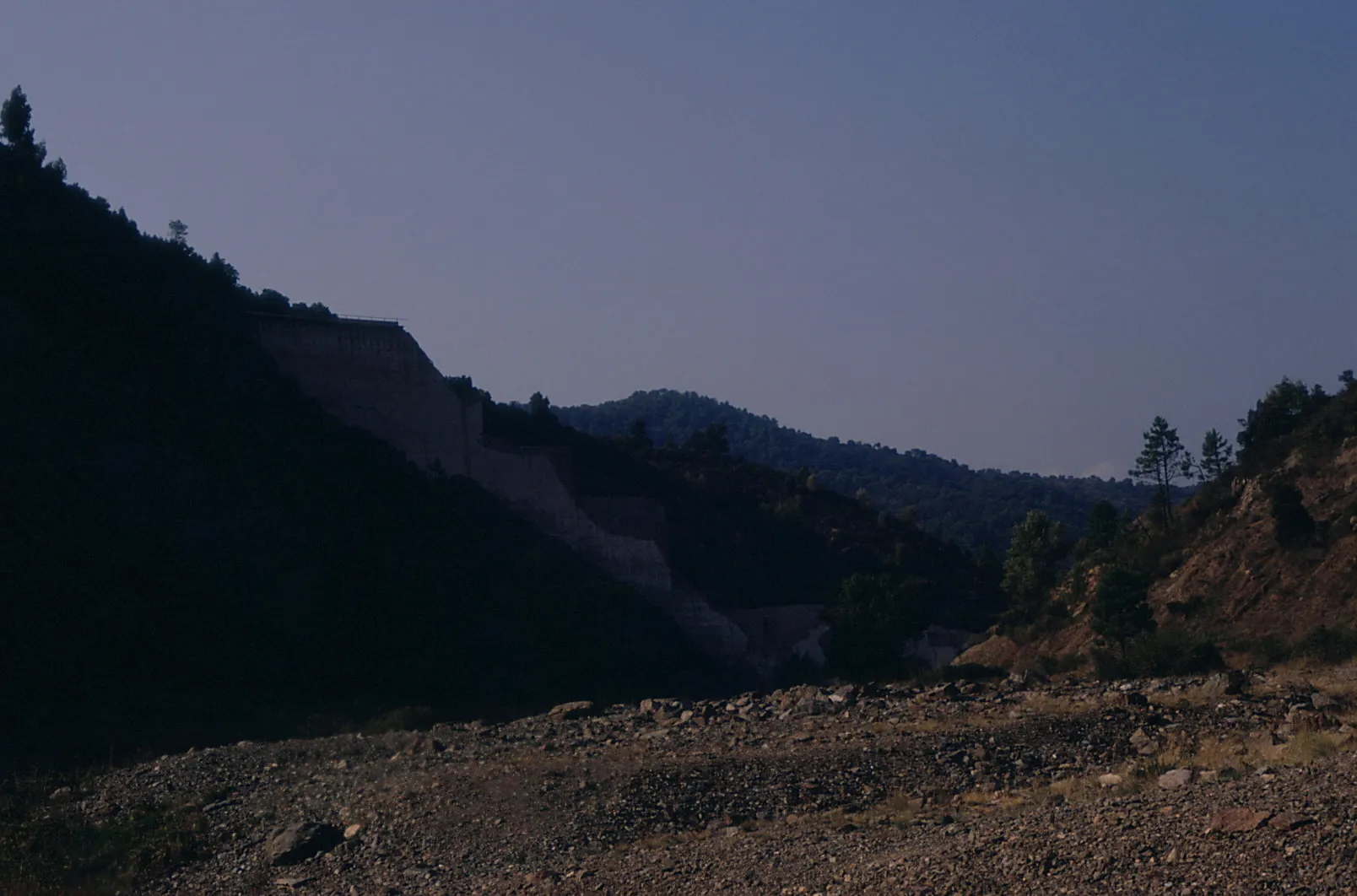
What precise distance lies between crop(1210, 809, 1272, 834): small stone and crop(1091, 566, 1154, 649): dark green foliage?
1956 centimetres

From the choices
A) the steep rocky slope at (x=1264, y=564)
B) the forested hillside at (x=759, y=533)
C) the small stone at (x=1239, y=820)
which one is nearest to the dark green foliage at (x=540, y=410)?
the forested hillside at (x=759, y=533)

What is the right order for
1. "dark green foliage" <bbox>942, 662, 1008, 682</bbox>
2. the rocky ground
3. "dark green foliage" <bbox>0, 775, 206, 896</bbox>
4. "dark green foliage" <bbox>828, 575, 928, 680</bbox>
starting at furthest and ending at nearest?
"dark green foliage" <bbox>828, 575, 928, 680</bbox> → "dark green foliage" <bbox>942, 662, 1008, 682</bbox> → "dark green foliage" <bbox>0, 775, 206, 896</bbox> → the rocky ground

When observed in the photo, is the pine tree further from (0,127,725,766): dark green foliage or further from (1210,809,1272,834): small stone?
(1210,809,1272,834): small stone

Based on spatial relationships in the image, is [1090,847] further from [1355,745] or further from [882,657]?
[882,657]

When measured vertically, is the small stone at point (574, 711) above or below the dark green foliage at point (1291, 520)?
below

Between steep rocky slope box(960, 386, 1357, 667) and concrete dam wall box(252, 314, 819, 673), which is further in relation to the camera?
concrete dam wall box(252, 314, 819, 673)

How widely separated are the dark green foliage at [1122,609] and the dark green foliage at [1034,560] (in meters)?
11.2

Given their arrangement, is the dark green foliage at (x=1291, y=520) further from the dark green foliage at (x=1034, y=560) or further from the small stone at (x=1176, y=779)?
the small stone at (x=1176, y=779)

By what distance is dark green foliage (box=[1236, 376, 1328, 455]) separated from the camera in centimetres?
3666

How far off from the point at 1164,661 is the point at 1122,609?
225 inches

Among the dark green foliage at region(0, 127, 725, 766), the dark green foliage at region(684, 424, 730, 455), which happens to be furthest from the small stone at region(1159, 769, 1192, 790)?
the dark green foliage at region(684, 424, 730, 455)

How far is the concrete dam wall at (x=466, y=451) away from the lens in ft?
120

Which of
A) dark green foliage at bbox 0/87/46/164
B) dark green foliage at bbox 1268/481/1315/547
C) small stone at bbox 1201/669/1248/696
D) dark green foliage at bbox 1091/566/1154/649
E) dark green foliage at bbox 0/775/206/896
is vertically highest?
dark green foliage at bbox 0/87/46/164

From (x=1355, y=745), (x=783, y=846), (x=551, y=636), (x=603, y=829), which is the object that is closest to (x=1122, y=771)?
(x=1355, y=745)
